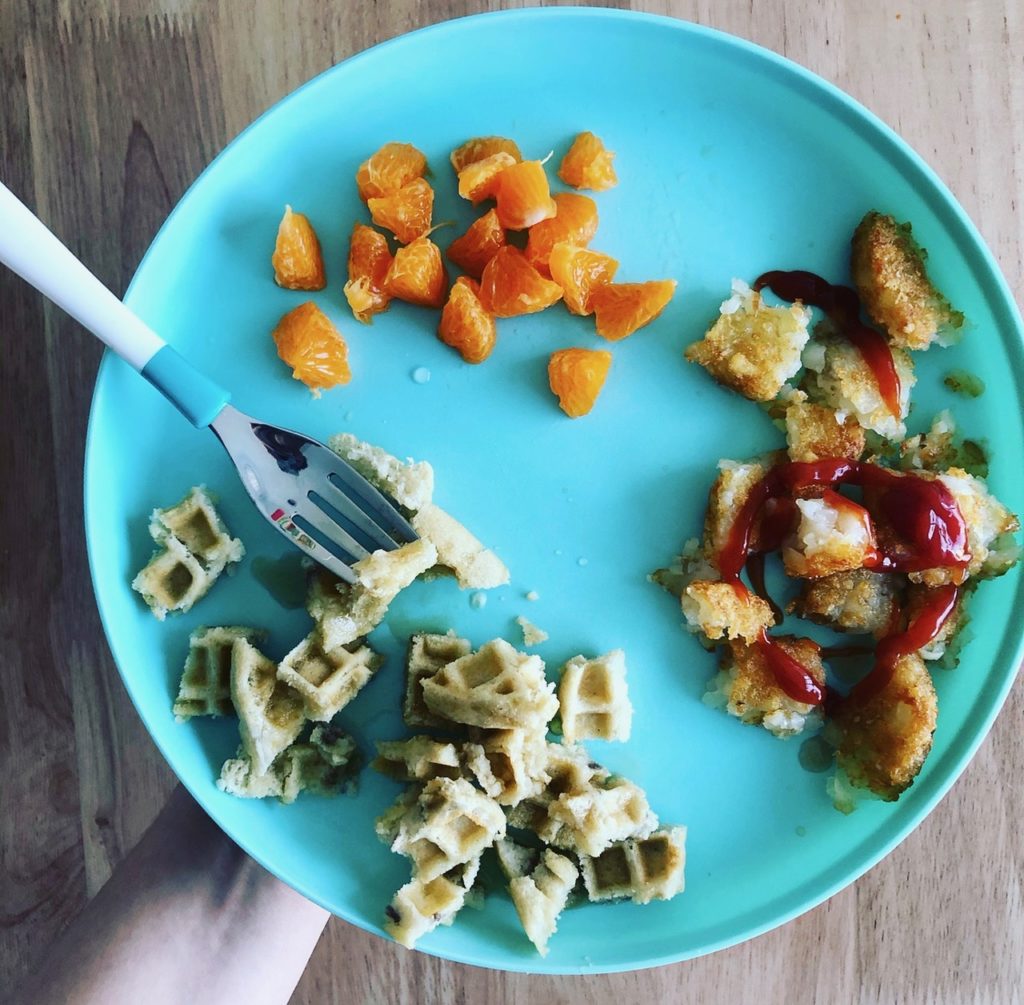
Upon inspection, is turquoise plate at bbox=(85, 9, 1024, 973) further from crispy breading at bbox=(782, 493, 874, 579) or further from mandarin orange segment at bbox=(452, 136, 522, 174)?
crispy breading at bbox=(782, 493, 874, 579)

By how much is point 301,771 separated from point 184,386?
0.93m

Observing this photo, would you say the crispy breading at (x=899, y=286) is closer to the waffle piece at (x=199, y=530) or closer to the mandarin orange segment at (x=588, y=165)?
the mandarin orange segment at (x=588, y=165)

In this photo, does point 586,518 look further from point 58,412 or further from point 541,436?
point 58,412

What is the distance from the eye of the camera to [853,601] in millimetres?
2125

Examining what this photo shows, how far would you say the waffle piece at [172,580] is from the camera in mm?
2041

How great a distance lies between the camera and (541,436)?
7.07 feet

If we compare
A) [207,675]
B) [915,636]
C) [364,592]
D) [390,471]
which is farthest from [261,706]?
[915,636]

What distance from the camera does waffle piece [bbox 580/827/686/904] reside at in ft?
6.73

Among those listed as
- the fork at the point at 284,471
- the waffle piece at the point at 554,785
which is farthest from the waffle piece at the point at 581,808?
the fork at the point at 284,471

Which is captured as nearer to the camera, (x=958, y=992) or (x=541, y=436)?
(x=541, y=436)

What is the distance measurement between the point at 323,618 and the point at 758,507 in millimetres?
1058

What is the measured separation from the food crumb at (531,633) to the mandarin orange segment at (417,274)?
2.63ft

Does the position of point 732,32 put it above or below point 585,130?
above

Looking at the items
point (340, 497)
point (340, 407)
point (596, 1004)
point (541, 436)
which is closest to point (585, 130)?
point (541, 436)
